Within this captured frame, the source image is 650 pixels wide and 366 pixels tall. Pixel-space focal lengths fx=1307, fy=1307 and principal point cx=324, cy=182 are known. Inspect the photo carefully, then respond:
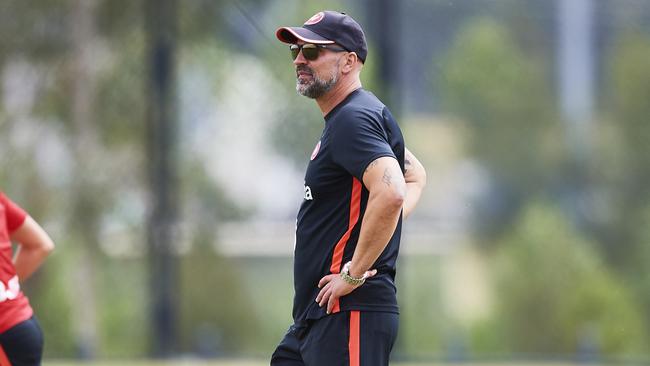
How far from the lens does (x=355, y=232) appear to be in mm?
3965

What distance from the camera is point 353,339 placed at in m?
3.95

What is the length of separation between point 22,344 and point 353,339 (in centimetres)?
138

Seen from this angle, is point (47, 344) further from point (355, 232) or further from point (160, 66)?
point (355, 232)

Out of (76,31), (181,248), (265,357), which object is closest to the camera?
(265,357)

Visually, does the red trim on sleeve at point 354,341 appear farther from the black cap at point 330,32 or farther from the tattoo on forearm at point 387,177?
the black cap at point 330,32

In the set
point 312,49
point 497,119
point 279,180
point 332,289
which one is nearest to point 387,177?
point 332,289

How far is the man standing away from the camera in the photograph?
3.85 meters

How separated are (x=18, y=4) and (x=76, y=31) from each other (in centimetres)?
59

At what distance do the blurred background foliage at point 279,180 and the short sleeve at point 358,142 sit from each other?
6801mm

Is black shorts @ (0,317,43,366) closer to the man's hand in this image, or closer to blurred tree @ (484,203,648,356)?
the man's hand

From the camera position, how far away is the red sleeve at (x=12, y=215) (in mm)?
4828

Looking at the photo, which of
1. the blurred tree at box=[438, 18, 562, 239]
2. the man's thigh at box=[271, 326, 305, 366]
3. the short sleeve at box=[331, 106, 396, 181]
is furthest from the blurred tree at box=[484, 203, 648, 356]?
the short sleeve at box=[331, 106, 396, 181]

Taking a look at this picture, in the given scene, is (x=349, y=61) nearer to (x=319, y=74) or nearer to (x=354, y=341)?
(x=319, y=74)

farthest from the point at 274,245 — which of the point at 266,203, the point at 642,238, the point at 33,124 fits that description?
the point at 642,238
